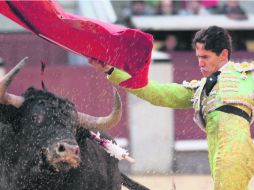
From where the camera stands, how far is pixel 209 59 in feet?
13.6

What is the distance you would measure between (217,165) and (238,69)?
51cm

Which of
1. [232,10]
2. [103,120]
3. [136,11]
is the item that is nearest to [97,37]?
[103,120]

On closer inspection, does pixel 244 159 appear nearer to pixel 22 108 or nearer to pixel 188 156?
pixel 22 108

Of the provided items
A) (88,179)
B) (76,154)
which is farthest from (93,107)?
(76,154)

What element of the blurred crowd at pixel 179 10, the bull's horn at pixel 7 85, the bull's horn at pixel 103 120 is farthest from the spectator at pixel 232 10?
the bull's horn at pixel 7 85

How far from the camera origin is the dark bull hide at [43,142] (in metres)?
4.03

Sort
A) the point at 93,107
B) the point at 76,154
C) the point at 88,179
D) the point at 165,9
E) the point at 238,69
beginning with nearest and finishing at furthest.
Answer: the point at 76,154 < the point at 238,69 < the point at 88,179 < the point at 93,107 < the point at 165,9

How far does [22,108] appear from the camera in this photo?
4.29 meters

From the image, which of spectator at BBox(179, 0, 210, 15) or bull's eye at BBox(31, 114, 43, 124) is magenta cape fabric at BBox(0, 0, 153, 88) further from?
spectator at BBox(179, 0, 210, 15)

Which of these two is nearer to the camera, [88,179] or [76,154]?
[76,154]

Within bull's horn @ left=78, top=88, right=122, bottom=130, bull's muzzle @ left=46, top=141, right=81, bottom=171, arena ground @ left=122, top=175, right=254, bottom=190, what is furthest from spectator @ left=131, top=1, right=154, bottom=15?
bull's muzzle @ left=46, top=141, right=81, bottom=171

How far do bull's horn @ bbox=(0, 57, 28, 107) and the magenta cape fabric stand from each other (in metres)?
0.27

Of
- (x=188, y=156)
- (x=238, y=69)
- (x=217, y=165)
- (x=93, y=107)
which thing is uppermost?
(x=238, y=69)

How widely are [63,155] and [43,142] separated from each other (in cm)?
23
